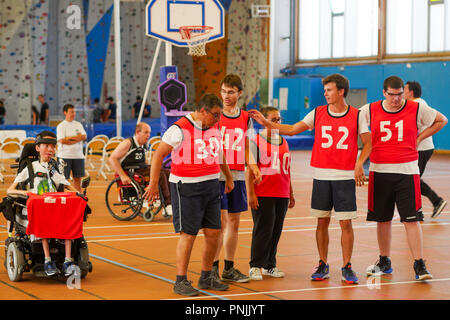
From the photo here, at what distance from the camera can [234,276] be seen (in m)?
6.49

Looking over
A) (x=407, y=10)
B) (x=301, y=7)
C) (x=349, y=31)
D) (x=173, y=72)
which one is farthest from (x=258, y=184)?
(x=301, y=7)

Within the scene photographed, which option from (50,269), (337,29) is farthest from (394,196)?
(337,29)

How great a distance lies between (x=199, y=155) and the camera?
5.98m

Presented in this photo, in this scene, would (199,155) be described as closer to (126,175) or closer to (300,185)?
(126,175)

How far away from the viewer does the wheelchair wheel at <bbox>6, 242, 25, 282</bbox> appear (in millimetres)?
6301

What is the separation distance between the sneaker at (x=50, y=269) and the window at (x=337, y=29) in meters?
23.6

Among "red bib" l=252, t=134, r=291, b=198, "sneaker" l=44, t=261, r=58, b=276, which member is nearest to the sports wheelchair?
"red bib" l=252, t=134, r=291, b=198

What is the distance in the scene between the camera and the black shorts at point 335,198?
6363 millimetres

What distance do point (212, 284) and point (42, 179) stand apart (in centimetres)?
195

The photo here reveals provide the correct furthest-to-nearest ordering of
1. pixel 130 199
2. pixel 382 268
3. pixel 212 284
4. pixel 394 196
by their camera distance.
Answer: pixel 130 199
pixel 382 268
pixel 394 196
pixel 212 284

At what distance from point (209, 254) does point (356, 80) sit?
2361cm

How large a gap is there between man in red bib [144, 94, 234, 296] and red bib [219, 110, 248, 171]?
1.59 ft

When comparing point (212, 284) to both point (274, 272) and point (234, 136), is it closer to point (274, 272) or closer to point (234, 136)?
point (274, 272)

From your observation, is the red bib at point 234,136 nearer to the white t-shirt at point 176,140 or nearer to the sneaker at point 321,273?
the white t-shirt at point 176,140
